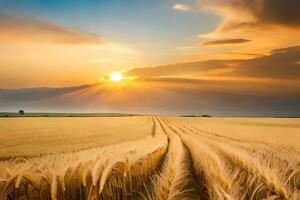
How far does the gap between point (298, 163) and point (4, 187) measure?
932 cm

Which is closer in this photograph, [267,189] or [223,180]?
[223,180]

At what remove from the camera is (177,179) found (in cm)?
691

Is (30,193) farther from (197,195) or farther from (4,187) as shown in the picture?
(197,195)

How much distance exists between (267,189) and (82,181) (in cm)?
340

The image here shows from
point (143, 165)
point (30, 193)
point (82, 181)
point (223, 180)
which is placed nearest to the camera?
point (30, 193)

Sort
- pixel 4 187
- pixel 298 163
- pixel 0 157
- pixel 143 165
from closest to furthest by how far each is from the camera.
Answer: pixel 4 187 → pixel 143 165 → pixel 298 163 → pixel 0 157

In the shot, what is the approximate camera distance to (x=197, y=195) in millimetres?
7742

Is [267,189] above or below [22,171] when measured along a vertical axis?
below

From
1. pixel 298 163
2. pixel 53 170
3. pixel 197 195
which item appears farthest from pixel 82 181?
pixel 298 163

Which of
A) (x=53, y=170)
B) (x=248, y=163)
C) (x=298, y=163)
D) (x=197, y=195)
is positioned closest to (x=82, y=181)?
(x=53, y=170)

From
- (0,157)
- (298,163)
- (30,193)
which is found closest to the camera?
(30,193)

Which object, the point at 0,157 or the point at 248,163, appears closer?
the point at 248,163

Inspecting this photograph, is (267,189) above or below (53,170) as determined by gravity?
below

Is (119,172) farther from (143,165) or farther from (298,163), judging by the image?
(298,163)
